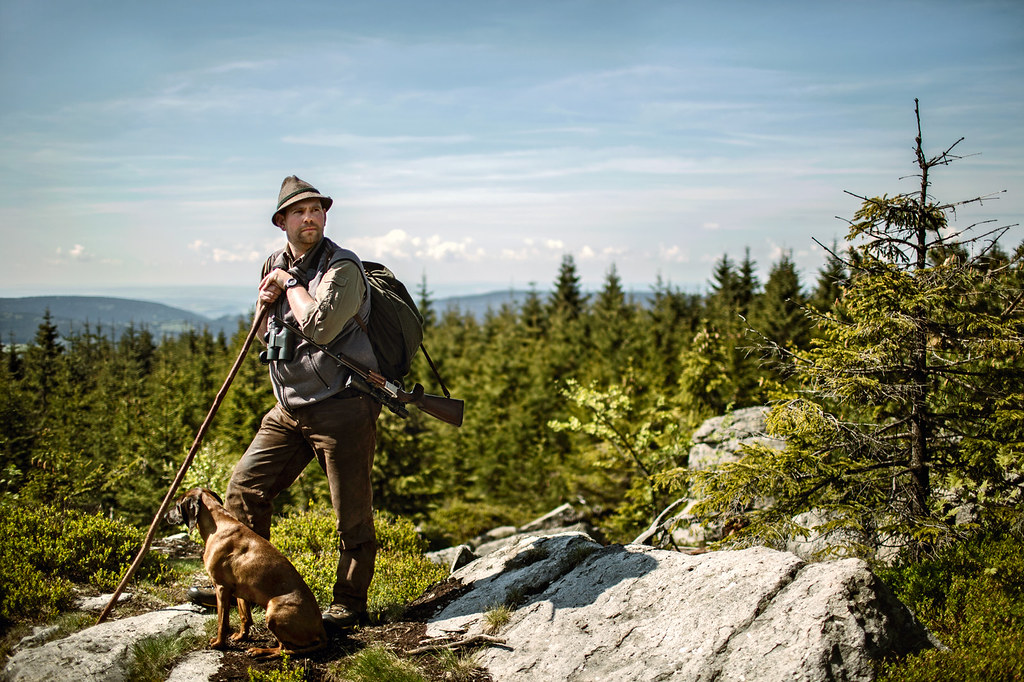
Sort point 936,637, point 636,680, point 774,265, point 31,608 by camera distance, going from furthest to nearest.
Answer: point 774,265, point 31,608, point 936,637, point 636,680

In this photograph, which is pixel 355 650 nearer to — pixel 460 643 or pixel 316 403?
pixel 460 643

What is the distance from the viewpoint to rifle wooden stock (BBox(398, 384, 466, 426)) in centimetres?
517

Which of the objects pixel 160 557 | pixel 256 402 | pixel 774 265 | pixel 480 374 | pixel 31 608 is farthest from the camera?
pixel 774 265

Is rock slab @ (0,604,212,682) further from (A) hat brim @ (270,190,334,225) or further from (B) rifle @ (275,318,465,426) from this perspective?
(A) hat brim @ (270,190,334,225)

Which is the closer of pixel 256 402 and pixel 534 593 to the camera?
pixel 534 593

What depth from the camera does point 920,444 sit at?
20.3 ft

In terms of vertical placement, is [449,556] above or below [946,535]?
below

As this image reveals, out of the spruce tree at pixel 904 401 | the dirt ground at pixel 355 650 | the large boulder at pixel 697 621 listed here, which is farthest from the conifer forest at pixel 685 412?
the dirt ground at pixel 355 650

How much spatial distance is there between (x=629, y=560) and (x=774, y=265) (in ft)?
103

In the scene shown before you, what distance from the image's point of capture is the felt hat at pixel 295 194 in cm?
491

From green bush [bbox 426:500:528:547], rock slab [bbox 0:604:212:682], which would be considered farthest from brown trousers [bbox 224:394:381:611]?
green bush [bbox 426:500:528:547]

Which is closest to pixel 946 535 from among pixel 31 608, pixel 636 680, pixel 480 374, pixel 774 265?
pixel 636 680

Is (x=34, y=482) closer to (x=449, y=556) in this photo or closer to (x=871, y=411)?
(x=449, y=556)

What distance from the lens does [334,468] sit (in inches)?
197
